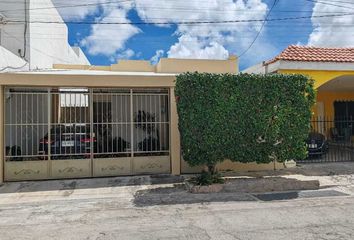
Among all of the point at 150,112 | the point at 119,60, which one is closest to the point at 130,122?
the point at 150,112

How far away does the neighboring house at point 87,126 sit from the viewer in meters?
10.1

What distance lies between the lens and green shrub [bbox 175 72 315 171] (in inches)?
353

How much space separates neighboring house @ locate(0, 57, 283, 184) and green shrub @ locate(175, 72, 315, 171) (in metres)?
1.77

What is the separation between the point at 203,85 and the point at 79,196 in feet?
13.8

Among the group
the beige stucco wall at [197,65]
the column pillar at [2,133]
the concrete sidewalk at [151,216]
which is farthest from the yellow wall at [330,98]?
the column pillar at [2,133]

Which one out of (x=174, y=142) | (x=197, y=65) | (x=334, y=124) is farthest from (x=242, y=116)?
(x=334, y=124)

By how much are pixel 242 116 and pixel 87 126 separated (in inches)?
186

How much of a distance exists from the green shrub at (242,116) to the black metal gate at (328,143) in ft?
11.8

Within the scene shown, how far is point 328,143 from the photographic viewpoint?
49.5 ft

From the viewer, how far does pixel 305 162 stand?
501 inches

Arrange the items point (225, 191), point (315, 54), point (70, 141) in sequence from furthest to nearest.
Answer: point (315, 54), point (70, 141), point (225, 191)

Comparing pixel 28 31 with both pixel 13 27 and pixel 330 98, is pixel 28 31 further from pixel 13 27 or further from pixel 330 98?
pixel 330 98

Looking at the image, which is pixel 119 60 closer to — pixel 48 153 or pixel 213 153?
pixel 48 153

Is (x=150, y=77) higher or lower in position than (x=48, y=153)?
higher
